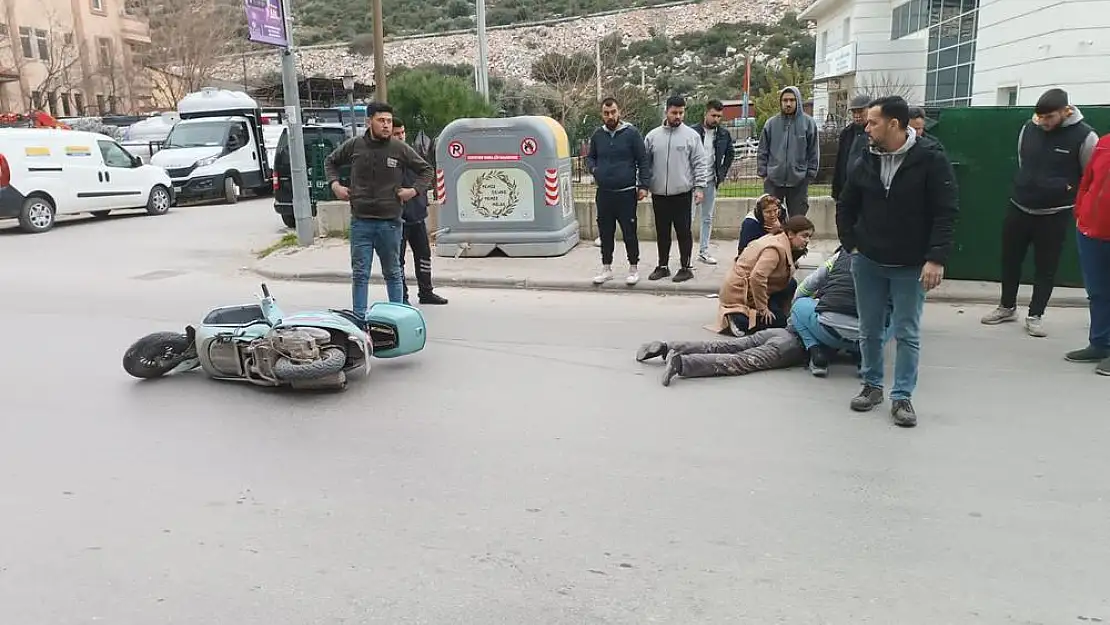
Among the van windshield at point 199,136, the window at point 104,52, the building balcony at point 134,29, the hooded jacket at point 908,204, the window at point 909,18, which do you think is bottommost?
the hooded jacket at point 908,204

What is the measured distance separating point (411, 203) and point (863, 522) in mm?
5646

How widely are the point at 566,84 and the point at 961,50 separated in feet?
57.5

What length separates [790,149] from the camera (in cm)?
869

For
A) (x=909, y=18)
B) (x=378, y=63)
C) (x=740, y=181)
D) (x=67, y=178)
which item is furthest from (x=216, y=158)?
(x=909, y=18)

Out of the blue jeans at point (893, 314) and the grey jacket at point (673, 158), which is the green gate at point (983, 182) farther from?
the blue jeans at point (893, 314)

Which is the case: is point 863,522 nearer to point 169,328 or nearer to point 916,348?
point 916,348

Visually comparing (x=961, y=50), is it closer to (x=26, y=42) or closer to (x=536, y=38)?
(x=26, y=42)

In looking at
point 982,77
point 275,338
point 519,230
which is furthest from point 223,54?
point 275,338

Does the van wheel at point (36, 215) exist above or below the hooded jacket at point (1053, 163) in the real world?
below

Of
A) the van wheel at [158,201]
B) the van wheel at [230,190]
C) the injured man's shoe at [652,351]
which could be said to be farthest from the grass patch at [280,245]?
the van wheel at [230,190]

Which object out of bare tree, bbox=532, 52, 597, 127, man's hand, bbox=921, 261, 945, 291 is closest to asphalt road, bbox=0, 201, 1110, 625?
man's hand, bbox=921, 261, 945, 291

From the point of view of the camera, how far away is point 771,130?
8.80 m

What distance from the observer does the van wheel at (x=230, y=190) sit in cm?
2048

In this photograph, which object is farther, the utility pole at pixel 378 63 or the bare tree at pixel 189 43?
the bare tree at pixel 189 43
